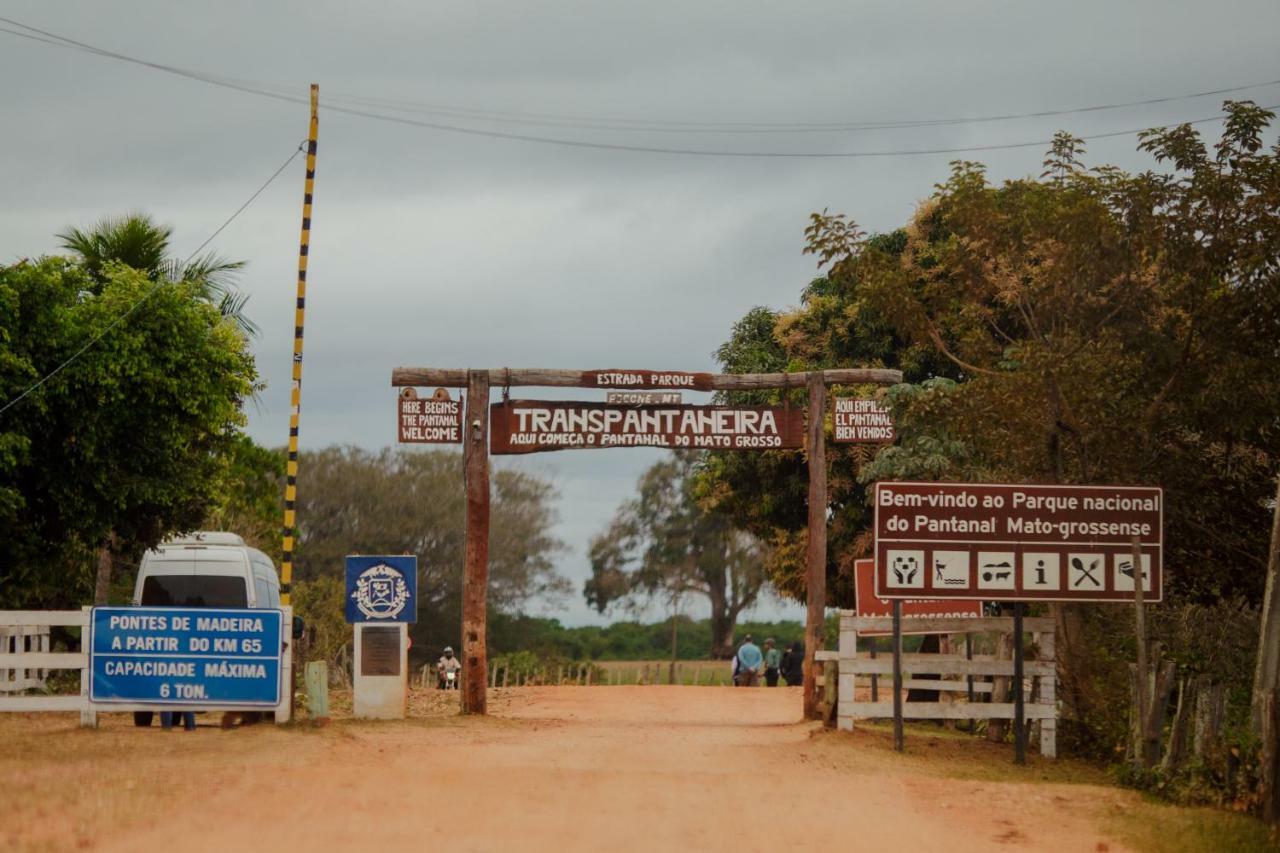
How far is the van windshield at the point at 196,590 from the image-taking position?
21.1 m

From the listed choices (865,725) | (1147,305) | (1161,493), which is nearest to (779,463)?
(865,725)

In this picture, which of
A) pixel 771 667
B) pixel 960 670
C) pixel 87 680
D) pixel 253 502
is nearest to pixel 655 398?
pixel 960 670

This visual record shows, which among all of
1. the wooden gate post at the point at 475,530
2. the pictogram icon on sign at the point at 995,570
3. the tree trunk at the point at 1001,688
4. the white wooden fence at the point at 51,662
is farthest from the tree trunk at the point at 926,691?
the white wooden fence at the point at 51,662

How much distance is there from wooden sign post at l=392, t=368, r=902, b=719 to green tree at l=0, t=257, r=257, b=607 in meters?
2.85

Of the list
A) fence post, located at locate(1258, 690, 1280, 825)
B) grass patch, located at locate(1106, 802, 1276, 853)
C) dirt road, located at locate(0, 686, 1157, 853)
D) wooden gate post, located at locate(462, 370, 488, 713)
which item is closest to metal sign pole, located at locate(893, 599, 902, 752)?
dirt road, located at locate(0, 686, 1157, 853)

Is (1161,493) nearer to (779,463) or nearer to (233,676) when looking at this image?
(233,676)

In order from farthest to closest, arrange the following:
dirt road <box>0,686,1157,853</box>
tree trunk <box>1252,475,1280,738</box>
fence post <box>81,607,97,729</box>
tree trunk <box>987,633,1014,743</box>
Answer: tree trunk <box>987,633,1014,743</box> → fence post <box>81,607,97,729</box> → tree trunk <box>1252,475,1280,738</box> → dirt road <box>0,686,1157,853</box>

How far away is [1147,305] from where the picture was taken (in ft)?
63.9

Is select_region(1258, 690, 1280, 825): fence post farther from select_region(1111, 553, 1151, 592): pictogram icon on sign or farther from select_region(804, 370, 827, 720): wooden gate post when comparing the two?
select_region(804, 370, 827, 720): wooden gate post

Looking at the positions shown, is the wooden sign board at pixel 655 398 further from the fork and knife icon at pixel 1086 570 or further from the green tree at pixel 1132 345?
the fork and knife icon at pixel 1086 570

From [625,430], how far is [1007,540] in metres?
7.33

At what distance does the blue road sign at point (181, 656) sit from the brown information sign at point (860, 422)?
921 centimetres

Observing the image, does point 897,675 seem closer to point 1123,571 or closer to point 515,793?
point 1123,571

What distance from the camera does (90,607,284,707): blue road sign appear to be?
17.3 metres
